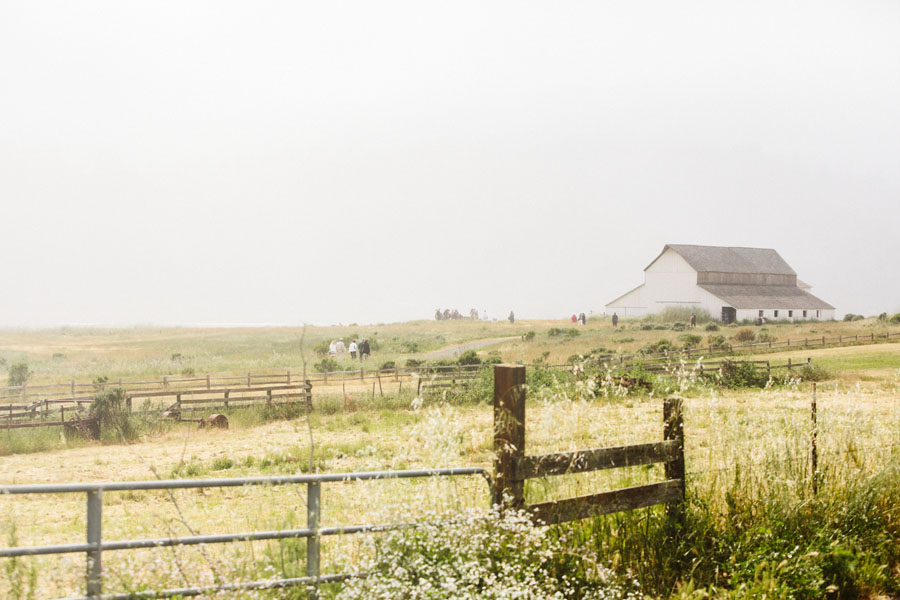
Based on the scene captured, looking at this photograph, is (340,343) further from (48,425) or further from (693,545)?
(693,545)

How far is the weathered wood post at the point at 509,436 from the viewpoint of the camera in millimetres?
5066

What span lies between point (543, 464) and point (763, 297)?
200 feet

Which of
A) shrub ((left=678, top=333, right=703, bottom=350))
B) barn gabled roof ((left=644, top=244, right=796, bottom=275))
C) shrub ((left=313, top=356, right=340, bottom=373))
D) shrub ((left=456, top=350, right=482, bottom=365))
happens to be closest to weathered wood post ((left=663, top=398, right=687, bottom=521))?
shrub ((left=456, top=350, right=482, bottom=365))

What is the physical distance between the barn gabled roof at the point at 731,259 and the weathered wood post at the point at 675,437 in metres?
59.8

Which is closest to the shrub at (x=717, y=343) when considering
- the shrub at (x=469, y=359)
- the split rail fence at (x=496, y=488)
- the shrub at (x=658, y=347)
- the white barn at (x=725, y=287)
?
the shrub at (x=658, y=347)

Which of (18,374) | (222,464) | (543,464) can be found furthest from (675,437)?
(18,374)

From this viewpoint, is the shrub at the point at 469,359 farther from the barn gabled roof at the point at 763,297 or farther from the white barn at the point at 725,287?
the barn gabled roof at the point at 763,297

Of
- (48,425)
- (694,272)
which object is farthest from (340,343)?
(694,272)

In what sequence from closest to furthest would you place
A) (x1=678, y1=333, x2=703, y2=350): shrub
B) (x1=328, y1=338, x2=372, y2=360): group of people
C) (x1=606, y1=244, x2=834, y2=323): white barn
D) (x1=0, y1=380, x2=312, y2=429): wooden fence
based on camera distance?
(x1=0, y1=380, x2=312, y2=429): wooden fence < (x1=678, y1=333, x2=703, y2=350): shrub < (x1=328, y1=338, x2=372, y2=360): group of people < (x1=606, y1=244, x2=834, y2=323): white barn

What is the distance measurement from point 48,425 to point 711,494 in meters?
20.6

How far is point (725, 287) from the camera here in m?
61.3

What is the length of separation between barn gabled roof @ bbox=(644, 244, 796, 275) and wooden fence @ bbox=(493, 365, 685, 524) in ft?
198

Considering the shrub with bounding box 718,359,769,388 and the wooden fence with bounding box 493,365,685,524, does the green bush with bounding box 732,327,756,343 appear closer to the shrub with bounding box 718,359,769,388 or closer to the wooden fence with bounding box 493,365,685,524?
the shrub with bounding box 718,359,769,388

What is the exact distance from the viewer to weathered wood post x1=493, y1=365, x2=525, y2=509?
199 inches
